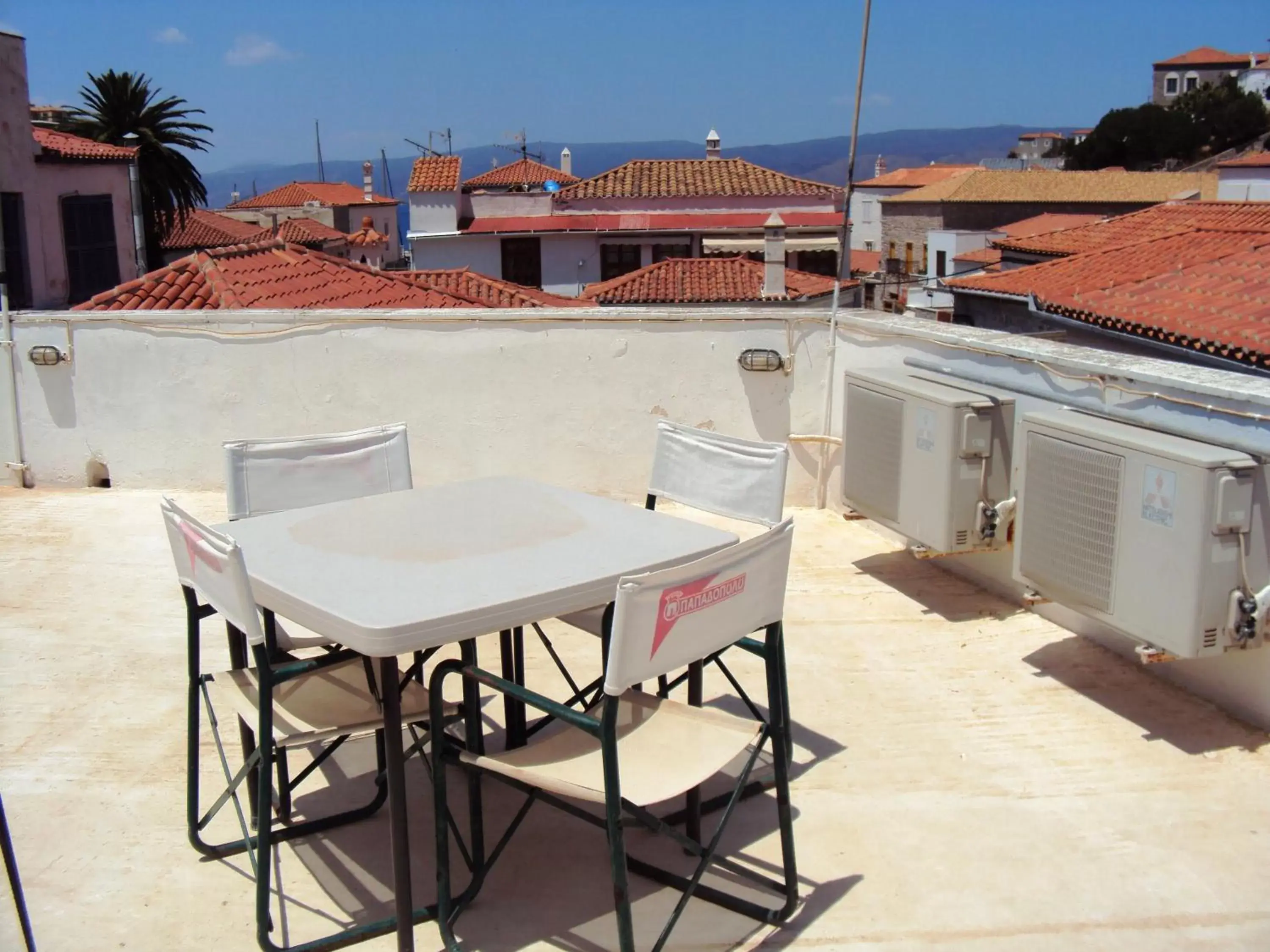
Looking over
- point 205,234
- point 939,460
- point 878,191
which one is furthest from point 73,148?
point 878,191

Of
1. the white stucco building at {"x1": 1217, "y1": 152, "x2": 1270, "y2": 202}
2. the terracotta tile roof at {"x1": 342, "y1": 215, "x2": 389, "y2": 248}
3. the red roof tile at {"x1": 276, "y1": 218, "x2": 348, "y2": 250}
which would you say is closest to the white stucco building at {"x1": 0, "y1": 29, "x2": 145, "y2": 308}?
the red roof tile at {"x1": 276, "y1": 218, "x2": 348, "y2": 250}

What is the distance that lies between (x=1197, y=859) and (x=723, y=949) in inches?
51.1

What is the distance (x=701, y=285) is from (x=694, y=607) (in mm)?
22337

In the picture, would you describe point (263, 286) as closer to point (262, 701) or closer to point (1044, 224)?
point (262, 701)

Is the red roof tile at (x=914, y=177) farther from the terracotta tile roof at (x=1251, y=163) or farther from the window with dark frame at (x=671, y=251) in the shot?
the window with dark frame at (x=671, y=251)

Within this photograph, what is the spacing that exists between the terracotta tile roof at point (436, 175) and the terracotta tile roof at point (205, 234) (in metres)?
5.45

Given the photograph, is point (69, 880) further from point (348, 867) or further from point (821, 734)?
point (821, 734)

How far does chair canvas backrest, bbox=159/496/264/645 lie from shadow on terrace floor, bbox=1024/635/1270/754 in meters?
2.77

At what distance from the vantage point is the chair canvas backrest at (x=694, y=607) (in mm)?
2449

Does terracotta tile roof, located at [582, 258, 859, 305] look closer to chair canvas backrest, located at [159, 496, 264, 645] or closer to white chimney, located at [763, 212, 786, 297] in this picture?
white chimney, located at [763, 212, 786, 297]

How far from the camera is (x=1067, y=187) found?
5212 centimetres

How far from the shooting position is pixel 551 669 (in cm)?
443

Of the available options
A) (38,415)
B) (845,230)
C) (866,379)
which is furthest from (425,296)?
(845,230)

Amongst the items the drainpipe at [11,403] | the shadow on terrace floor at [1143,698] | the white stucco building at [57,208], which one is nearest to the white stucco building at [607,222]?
the white stucco building at [57,208]
